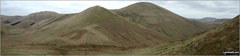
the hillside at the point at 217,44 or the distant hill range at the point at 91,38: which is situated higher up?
the hillside at the point at 217,44

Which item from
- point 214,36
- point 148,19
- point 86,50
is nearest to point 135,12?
point 148,19

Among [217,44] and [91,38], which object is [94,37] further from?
[217,44]

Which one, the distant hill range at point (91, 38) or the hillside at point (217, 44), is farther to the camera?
the distant hill range at point (91, 38)

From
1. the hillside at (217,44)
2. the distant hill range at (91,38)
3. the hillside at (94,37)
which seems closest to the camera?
the hillside at (217,44)

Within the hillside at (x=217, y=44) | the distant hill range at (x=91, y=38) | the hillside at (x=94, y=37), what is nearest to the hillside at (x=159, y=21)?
the distant hill range at (x=91, y=38)

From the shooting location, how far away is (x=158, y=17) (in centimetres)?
7519

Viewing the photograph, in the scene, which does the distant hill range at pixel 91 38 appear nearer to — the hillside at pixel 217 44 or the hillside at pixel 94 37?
the hillside at pixel 94 37

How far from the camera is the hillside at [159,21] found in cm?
6444

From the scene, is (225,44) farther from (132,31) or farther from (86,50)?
(132,31)

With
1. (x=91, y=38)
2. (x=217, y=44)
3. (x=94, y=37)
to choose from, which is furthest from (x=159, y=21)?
(x=217, y=44)

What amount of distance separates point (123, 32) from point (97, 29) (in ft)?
18.3

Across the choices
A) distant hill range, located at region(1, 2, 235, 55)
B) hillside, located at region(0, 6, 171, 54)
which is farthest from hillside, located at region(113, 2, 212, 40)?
hillside, located at region(0, 6, 171, 54)

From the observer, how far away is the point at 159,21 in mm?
71438

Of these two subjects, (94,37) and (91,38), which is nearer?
(91,38)
